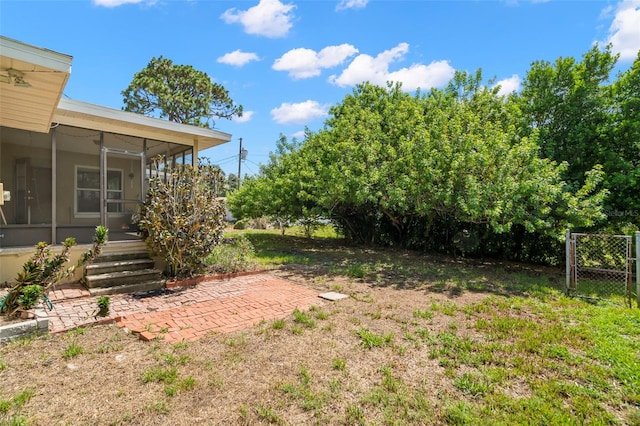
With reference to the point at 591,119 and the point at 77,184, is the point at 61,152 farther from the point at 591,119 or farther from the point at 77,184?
the point at 591,119

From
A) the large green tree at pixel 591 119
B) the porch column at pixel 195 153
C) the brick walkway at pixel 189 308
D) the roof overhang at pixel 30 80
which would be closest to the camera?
the roof overhang at pixel 30 80

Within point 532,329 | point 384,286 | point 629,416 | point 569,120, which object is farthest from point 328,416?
point 569,120

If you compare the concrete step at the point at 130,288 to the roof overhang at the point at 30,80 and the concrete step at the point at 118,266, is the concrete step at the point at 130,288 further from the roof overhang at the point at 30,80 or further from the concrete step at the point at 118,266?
the roof overhang at the point at 30,80

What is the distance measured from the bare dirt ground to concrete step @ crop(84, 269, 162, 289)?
1945mm

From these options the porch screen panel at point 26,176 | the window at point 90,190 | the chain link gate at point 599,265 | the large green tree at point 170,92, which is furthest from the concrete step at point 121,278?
the large green tree at point 170,92

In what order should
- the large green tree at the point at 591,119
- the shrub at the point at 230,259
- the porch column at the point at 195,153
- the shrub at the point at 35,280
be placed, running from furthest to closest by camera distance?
the large green tree at the point at 591,119 → the porch column at the point at 195,153 → the shrub at the point at 230,259 → the shrub at the point at 35,280

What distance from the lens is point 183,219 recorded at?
249 inches

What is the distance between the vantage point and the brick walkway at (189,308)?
4.25 meters

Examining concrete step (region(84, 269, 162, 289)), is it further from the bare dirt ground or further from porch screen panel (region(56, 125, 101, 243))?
porch screen panel (region(56, 125, 101, 243))

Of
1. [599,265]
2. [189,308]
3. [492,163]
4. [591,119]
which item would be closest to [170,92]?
[189,308]

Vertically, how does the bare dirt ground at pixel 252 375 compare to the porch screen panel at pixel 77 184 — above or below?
below

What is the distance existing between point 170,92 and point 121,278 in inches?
904

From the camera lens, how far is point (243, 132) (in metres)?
30.4

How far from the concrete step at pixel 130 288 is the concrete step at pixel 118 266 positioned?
0.47 meters
